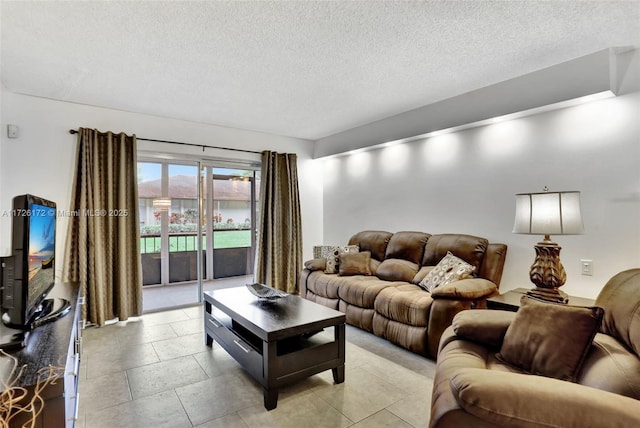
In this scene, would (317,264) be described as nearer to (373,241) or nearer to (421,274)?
(373,241)

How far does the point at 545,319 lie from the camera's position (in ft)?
5.30

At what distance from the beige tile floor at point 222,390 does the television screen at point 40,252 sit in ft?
2.70

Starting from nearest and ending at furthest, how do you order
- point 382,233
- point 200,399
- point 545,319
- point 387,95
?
point 545,319 < point 200,399 < point 387,95 < point 382,233

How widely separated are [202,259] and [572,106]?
4485 millimetres

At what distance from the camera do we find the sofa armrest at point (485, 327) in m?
1.85

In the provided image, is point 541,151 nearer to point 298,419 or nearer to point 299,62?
point 299,62

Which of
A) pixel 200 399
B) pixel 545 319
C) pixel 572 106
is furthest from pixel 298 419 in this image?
pixel 572 106

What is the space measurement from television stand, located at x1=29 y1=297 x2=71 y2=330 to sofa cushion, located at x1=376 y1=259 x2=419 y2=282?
9.49ft

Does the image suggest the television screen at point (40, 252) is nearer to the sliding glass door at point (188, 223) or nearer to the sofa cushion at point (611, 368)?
the sliding glass door at point (188, 223)

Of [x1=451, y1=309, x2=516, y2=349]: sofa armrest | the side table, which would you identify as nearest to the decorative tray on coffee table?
[x1=451, y1=309, x2=516, y2=349]: sofa armrest

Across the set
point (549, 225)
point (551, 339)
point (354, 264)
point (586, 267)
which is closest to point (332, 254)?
point (354, 264)

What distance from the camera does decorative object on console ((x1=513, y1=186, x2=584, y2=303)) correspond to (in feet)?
7.70

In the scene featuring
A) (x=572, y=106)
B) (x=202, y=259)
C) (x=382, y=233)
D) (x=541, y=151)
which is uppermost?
(x=572, y=106)

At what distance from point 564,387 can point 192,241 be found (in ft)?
14.8
